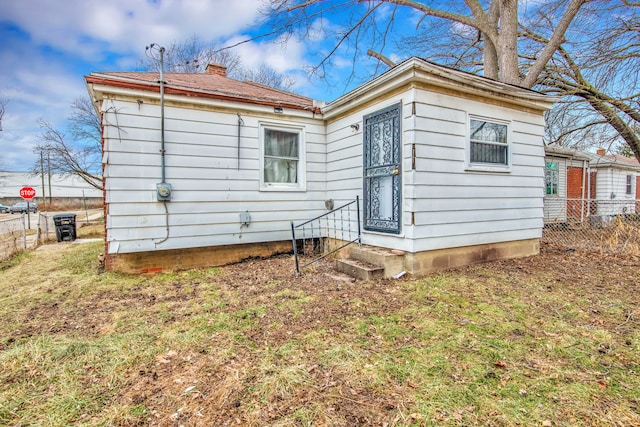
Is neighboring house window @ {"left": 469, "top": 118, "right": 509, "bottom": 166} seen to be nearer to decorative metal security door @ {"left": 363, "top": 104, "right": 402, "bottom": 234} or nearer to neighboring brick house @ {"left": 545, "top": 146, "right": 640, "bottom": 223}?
decorative metal security door @ {"left": 363, "top": 104, "right": 402, "bottom": 234}

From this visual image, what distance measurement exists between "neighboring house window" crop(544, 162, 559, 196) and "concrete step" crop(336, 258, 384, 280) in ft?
37.9

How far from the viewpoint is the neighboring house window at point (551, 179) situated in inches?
499

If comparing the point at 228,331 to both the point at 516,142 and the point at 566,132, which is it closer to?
the point at 516,142

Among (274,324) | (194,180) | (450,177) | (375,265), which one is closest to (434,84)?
(450,177)

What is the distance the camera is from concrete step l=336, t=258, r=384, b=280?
182 inches

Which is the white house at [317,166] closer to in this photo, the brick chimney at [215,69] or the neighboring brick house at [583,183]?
the brick chimney at [215,69]

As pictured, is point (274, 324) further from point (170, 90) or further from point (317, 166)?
point (170, 90)

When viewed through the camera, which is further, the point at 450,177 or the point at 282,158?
the point at 282,158

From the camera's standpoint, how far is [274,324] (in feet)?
10.5

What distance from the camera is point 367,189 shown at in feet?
18.3

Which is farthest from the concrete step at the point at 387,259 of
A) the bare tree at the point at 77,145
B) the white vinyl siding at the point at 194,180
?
the bare tree at the point at 77,145

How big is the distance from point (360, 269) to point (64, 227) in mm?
10090

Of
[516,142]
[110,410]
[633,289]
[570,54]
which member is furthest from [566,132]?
[110,410]

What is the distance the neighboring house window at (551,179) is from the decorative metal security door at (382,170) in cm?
1092
